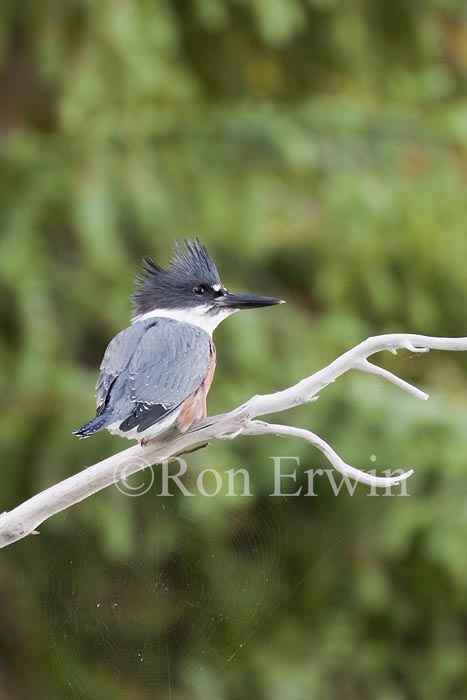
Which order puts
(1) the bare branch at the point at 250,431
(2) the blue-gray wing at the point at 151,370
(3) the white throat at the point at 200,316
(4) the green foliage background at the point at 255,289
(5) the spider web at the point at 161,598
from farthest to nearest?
1. (4) the green foliage background at the point at 255,289
2. (5) the spider web at the point at 161,598
3. (3) the white throat at the point at 200,316
4. (2) the blue-gray wing at the point at 151,370
5. (1) the bare branch at the point at 250,431

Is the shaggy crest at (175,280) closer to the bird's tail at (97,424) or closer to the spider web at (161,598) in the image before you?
the bird's tail at (97,424)

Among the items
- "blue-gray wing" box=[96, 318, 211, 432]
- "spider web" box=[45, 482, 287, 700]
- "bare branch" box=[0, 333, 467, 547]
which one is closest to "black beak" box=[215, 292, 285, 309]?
"blue-gray wing" box=[96, 318, 211, 432]

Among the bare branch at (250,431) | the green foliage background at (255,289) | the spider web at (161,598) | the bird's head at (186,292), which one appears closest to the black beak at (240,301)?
the bird's head at (186,292)

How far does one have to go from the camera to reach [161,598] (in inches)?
119

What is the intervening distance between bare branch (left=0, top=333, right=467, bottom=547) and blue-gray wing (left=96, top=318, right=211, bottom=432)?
0.27 feet

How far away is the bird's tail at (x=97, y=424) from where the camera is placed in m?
2.08

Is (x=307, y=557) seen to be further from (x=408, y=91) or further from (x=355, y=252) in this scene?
(x=408, y=91)

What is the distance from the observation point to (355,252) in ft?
17.9

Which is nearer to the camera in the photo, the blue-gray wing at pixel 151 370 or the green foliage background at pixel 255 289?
the blue-gray wing at pixel 151 370

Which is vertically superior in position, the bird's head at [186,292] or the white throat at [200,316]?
the bird's head at [186,292]

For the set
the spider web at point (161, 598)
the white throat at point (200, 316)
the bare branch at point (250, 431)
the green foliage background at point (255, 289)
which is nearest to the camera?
the bare branch at point (250, 431)

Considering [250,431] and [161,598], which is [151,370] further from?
[161,598]

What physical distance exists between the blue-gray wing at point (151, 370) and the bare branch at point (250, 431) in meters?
0.08

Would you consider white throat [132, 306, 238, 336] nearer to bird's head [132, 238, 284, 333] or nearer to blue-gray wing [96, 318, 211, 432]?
bird's head [132, 238, 284, 333]
